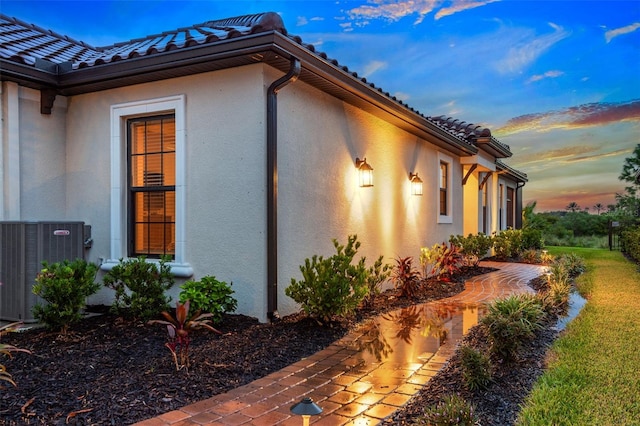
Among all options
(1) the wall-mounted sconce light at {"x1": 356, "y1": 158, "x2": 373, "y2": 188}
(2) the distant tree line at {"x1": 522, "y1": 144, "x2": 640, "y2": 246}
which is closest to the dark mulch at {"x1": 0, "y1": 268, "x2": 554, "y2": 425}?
(1) the wall-mounted sconce light at {"x1": 356, "y1": 158, "x2": 373, "y2": 188}

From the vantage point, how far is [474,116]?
20.9 meters

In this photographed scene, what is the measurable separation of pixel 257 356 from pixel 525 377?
2.39m

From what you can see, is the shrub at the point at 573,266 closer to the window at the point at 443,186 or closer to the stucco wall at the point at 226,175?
the window at the point at 443,186

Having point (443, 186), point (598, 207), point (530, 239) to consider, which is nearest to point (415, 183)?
point (443, 186)

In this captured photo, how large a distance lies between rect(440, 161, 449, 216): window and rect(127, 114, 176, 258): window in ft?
24.4

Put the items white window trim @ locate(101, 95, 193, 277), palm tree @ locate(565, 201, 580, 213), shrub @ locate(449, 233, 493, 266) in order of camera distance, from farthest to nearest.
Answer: palm tree @ locate(565, 201, 580, 213), shrub @ locate(449, 233, 493, 266), white window trim @ locate(101, 95, 193, 277)

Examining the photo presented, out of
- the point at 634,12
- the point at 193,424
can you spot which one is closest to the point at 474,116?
the point at 634,12

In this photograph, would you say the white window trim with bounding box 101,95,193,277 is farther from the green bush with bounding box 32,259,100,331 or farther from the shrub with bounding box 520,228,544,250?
the shrub with bounding box 520,228,544,250

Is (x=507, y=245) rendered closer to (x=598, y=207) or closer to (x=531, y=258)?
(x=531, y=258)

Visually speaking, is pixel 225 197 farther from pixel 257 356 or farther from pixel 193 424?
pixel 193 424

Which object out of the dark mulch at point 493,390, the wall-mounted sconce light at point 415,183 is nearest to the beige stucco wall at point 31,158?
the dark mulch at point 493,390

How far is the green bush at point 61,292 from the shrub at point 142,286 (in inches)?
20.8

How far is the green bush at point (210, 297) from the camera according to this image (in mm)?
4988

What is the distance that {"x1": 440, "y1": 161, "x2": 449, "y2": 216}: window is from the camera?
11.6 metres
